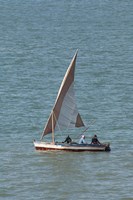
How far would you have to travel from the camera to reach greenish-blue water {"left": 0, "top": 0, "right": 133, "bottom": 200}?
91.1 m

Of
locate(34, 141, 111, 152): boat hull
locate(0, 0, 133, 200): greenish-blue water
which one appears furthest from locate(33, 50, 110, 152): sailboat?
locate(0, 0, 133, 200): greenish-blue water

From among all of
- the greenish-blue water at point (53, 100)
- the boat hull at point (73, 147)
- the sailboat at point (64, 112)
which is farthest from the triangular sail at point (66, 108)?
the greenish-blue water at point (53, 100)

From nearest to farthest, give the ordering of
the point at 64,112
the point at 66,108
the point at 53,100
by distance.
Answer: the point at 64,112, the point at 66,108, the point at 53,100

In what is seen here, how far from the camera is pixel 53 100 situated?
413ft

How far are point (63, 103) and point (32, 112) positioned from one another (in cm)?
1530

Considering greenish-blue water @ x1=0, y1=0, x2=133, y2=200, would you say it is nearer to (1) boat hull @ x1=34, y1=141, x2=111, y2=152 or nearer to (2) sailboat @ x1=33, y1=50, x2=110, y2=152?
(1) boat hull @ x1=34, y1=141, x2=111, y2=152

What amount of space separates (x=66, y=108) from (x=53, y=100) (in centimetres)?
2131

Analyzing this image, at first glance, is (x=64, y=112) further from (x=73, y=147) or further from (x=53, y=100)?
(x=53, y=100)

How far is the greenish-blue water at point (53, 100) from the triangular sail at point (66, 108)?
9.61 feet

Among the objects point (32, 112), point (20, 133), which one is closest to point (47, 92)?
point (32, 112)

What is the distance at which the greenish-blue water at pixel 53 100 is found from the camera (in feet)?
299

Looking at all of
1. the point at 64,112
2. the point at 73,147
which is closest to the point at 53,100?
the point at 64,112

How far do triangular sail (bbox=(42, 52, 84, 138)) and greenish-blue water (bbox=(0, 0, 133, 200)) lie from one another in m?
2.93

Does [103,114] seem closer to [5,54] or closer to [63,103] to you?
[63,103]
